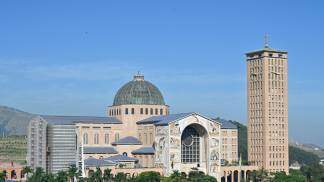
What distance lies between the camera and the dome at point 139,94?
377 feet

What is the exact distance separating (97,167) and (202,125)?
19.8 meters

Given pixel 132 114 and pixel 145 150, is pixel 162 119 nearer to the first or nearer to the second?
pixel 145 150

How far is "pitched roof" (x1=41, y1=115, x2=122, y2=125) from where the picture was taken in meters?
109

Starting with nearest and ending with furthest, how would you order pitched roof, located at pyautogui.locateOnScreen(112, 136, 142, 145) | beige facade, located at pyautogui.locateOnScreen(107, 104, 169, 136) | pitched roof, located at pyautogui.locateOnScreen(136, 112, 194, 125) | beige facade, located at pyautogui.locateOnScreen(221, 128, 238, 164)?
pitched roof, located at pyautogui.locateOnScreen(136, 112, 194, 125)
pitched roof, located at pyautogui.locateOnScreen(112, 136, 142, 145)
beige facade, located at pyautogui.locateOnScreen(107, 104, 169, 136)
beige facade, located at pyautogui.locateOnScreen(221, 128, 238, 164)

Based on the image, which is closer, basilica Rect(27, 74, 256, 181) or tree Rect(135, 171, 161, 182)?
tree Rect(135, 171, 161, 182)

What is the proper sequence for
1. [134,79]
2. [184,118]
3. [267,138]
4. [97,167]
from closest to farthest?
[97,167]
[184,118]
[267,138]
[134,79]

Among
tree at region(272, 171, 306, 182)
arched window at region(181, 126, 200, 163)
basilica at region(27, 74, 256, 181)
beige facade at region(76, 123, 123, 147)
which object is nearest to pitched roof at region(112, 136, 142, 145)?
basilica at region(27, 74, 256, 181)

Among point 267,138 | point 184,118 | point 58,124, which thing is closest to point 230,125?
point 267,138

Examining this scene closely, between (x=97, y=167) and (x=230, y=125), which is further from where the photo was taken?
(x=230, y=125)

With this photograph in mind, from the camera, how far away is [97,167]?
96.4 m

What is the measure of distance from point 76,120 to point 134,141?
10.5m

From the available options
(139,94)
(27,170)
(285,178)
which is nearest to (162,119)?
(139,94)

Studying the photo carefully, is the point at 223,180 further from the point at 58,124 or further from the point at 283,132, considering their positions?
the point at 58,124

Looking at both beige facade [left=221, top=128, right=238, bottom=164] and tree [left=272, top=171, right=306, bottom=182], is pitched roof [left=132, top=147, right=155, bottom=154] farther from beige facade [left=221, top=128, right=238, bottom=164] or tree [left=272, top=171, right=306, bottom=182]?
tree [left=272, top=171, right=306, bottom=182]
